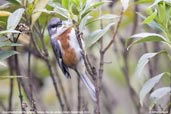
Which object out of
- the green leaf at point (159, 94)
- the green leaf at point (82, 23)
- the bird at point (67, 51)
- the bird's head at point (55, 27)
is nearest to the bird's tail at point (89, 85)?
the bird at point (67, 51)

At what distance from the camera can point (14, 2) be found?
1611 mm

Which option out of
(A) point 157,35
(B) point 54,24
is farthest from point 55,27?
(A) point 157,35

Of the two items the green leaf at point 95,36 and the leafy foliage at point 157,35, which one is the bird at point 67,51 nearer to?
the green leaf at point 95,36

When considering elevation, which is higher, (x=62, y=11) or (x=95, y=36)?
(x=62, y=11)

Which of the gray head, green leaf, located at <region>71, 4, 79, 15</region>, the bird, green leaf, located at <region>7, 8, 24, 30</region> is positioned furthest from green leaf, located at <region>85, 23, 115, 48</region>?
the bird

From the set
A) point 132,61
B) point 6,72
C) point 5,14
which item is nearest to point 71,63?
point 6,72

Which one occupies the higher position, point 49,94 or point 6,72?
point 6,72

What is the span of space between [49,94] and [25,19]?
151 cm

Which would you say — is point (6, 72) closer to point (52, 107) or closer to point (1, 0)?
point (1, 0)

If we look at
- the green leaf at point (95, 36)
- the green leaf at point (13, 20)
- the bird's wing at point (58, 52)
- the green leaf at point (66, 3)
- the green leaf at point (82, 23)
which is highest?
the green leaf at point (66, 3)

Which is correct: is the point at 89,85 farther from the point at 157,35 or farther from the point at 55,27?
the point at 157,35

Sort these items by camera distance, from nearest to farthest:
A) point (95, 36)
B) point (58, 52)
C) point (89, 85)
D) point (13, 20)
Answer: point (13, 20), point (95, 36), point (89, 85), point (58, 52)

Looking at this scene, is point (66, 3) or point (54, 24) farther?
point (54, 24)

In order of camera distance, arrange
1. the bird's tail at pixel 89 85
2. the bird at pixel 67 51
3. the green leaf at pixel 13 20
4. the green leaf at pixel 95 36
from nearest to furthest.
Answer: the green leaf at pixel 13 20 → the green leaf at pixel 95 36 → the bird's tail at pixel 89 85 → the bird at pixel 67 51
